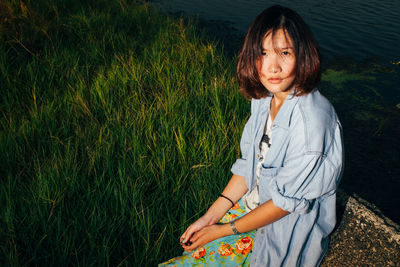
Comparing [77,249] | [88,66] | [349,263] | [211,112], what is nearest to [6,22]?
[88,66]

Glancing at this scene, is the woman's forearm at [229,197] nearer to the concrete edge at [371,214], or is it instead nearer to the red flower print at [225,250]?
the red flower print at [225,250]

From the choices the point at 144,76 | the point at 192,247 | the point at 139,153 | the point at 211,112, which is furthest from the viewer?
the point at 144,76

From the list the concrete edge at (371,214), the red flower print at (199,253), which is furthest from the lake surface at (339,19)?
the red flower print at (199,253)

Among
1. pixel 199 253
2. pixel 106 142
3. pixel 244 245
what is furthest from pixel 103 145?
pixel 244 245

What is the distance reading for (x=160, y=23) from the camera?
14.8ft

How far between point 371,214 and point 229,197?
2.45 feet

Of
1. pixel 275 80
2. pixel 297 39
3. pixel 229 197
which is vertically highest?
pixel 297 39

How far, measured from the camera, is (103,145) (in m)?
2.03

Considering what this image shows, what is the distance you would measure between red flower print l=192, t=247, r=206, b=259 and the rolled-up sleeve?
0.41 metres

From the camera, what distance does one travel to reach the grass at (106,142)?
1533mm

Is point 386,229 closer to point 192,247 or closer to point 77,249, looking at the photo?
point 192,247

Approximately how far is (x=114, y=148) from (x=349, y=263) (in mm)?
1628

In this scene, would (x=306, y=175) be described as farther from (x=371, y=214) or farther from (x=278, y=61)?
(x=371, y=214)

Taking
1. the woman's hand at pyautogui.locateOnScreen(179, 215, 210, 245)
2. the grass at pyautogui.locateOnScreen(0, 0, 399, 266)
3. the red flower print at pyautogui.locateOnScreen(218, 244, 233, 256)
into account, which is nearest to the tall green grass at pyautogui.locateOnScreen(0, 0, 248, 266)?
the grass at pyautogui.locateOnScreen(0, 0, 399, 266)
